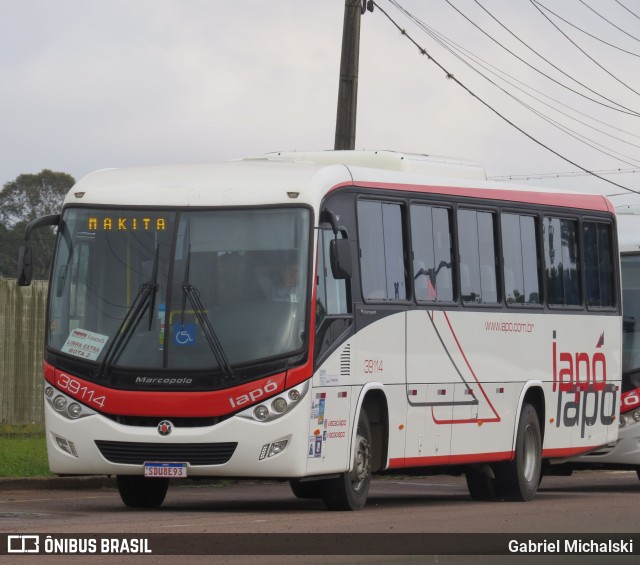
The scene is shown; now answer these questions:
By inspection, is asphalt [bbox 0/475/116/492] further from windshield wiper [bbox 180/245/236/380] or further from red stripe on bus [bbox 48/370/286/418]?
windshield wiper [bbox 180/245/236/380]

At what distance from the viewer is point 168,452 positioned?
16.0 meters

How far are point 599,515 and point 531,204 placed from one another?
527 centimetres

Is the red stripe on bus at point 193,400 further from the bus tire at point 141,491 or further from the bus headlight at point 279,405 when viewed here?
the bus tire at point 141,491

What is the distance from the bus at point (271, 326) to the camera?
52.3 feet

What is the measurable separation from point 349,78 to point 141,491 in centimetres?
974

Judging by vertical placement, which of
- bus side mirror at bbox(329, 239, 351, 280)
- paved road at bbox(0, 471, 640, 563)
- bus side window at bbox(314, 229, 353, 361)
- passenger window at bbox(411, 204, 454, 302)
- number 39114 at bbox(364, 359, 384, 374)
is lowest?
paved road at bbox(0, 471, 640, 563)

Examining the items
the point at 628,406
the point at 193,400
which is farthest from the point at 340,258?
the point at 628,406

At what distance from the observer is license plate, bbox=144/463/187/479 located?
15.9 meters

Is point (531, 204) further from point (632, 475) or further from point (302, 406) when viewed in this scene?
point (632, 475)

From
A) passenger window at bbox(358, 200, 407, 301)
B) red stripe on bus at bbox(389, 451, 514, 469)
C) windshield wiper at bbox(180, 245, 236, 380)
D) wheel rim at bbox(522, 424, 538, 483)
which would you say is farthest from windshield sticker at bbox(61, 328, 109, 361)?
wheel rim at bbox(522, 424, 538, 483)

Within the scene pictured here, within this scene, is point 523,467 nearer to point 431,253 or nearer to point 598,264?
point 431,253

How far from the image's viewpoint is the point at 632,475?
29.5 m

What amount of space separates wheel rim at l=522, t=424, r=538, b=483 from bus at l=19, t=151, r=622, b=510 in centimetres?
95

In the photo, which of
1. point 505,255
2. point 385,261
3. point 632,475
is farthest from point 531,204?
point 632,475
